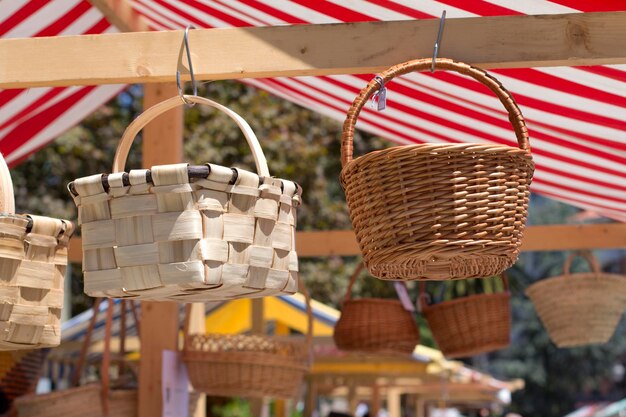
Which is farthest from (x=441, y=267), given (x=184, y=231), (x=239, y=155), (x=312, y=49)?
(x=239, y=155)

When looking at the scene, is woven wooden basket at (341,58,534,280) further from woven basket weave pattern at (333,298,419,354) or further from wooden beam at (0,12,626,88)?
woven basket weave pattern at (333,298,419,354)

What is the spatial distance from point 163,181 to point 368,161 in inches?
17.1

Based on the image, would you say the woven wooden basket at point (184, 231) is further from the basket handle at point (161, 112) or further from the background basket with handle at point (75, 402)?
the background basket with handle at point (75, 402)

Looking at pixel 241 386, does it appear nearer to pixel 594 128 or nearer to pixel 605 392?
pixel 594 128

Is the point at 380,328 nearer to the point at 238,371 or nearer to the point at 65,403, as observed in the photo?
the point at 238,371

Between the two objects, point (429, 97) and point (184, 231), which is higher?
point (429, 97)

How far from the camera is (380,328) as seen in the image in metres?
4.62

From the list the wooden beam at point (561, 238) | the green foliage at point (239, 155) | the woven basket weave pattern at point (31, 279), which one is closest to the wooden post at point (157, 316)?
the wooden beam at point (561, 238)

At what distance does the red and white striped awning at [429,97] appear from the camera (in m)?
3.30

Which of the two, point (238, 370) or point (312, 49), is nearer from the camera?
point (312, 49)

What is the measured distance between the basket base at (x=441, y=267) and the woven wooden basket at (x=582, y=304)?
2.73 meters

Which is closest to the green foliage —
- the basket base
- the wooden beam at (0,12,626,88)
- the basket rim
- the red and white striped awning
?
the red and white striped awning

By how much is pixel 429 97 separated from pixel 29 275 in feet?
6.98

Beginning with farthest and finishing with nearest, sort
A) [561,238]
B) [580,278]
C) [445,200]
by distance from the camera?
[561,238] < [580,278] < [445,200]
